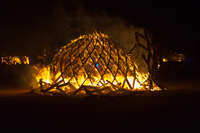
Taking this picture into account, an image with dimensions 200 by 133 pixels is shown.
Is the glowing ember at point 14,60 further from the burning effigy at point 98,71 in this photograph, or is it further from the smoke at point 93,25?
the burning effigy at point 98,71

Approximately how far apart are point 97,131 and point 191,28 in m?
16.1

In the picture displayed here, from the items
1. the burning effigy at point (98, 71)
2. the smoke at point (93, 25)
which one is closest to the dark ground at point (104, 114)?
the burning effigy at point (98, 71)

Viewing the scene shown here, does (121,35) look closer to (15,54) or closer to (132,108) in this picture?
(132,108)

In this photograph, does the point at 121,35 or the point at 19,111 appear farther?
the point at 121,35

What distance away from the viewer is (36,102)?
6066 millimetres

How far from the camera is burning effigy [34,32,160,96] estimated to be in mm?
7816

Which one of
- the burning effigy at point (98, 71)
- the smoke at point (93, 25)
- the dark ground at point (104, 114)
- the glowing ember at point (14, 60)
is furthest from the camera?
the glowing ember at point (14, 60)

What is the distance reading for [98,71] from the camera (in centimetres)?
862

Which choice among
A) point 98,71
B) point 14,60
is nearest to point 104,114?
point 98,71

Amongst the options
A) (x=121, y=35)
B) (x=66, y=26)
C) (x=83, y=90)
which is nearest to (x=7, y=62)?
(x=66, y=26)

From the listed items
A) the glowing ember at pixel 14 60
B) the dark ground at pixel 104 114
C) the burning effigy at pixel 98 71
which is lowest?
the dark ground at pixel 104 114

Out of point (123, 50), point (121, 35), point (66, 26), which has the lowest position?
point (123, 50)

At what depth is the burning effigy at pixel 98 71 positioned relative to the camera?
7816 millimetres

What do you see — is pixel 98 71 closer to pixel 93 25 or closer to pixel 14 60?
pixel 93 25
